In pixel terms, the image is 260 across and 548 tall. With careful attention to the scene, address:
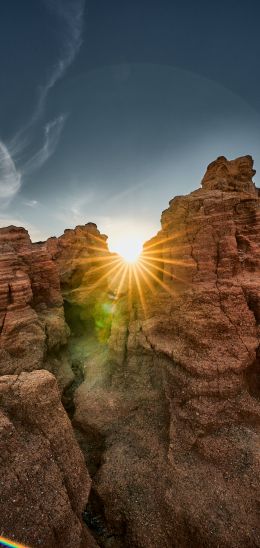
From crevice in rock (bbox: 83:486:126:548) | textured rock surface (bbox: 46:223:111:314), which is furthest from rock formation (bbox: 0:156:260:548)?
textured rock surface (bbox: 46:223:111:314)

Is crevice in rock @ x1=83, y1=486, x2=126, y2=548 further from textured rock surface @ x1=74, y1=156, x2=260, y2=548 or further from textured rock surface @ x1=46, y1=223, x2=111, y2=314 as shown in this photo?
textured rock surface @ x1=46, y1=223, x2=111, y2=314

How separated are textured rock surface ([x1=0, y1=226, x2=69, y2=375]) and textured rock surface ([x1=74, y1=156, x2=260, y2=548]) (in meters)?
4.82

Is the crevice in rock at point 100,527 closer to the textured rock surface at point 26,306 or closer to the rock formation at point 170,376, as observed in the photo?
the rock formation at point 170,376

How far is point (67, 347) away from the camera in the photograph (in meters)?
22.5

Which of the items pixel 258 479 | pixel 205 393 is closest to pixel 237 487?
pixel 258 479

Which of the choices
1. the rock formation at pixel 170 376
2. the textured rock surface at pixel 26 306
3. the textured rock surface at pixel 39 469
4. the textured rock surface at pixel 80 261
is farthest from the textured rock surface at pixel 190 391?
the textured rock surface at pixel 80 261

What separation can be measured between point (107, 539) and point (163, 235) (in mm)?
17690

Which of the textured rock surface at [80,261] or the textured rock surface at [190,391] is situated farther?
the textured rock surface at [80,261]

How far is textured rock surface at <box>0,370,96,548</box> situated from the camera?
25.0 feet

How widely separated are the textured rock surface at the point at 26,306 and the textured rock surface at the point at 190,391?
4.82m

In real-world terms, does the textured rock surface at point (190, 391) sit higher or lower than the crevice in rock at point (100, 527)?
higher

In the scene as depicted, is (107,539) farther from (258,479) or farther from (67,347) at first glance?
(67,347)

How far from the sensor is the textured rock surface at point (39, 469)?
25.0ft

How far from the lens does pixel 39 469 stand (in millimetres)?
8688
